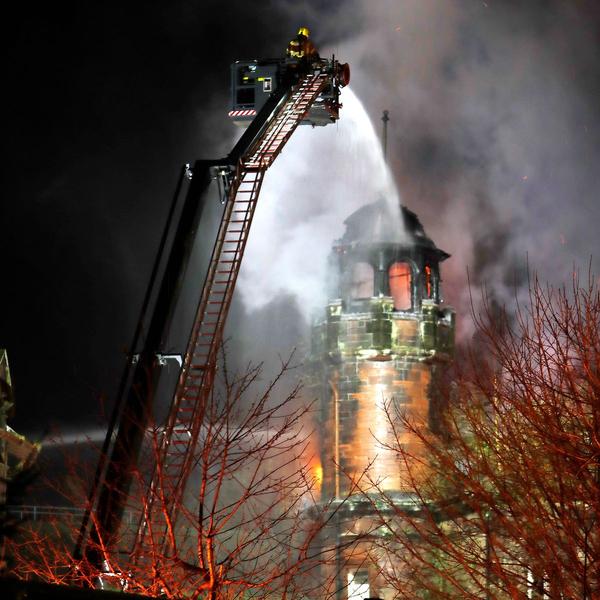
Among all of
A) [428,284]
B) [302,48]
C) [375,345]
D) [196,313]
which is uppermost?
[428,284]

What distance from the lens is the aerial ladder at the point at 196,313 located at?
601 inches

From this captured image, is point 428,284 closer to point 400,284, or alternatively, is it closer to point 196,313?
point 400,284

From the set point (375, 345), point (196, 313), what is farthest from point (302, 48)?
point (375, 345)

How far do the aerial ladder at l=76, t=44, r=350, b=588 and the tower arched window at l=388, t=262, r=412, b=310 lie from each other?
2783 cm

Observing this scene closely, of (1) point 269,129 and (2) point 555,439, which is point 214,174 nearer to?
(1) point 269,129

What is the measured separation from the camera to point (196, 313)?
17031 millimetres

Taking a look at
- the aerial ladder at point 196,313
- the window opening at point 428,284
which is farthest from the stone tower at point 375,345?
the aerial ladder at point 196,313

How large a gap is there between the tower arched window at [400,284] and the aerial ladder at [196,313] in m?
27.8

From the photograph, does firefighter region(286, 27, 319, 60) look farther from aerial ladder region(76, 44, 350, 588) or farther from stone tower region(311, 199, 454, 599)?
stone tower region(311, 199, 454, 599)

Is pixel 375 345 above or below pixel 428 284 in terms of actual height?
below

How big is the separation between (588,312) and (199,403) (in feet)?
20.1

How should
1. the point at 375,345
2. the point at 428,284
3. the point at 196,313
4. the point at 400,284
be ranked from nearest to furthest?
the point at 196,313, the point at 375,345, the point at 428,284, the point at 400,284

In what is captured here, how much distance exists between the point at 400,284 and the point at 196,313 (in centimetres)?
3221

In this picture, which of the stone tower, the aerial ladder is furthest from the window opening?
the aerial ladder
